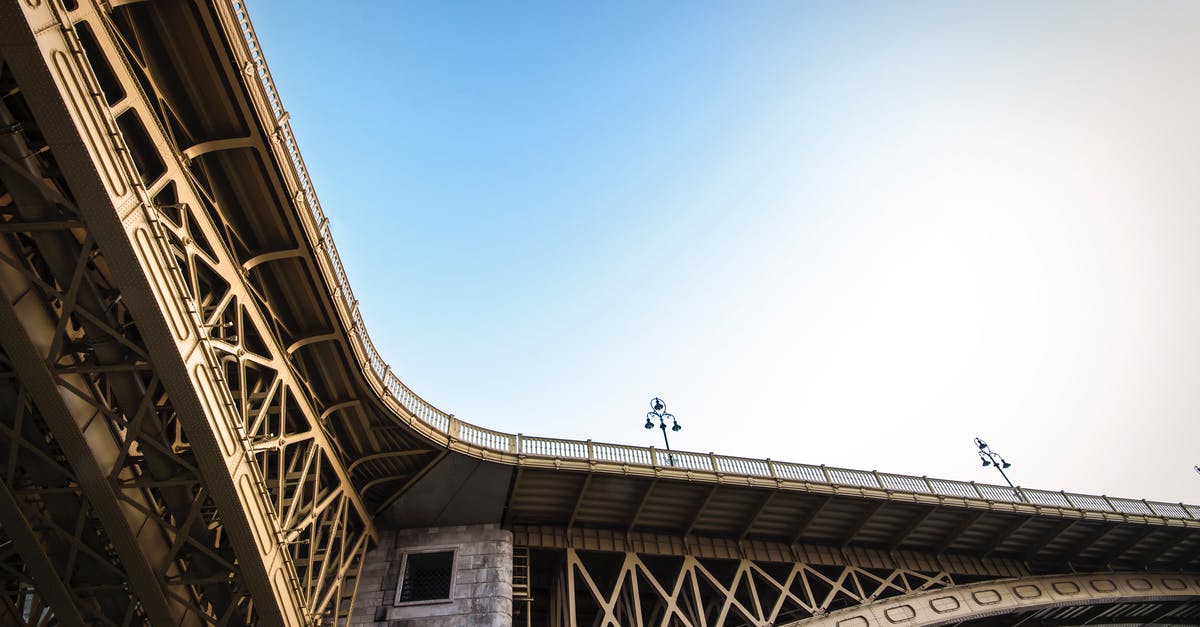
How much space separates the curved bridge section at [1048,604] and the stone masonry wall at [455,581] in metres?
8.55

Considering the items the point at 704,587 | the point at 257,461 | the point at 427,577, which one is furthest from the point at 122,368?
the point at 704,587

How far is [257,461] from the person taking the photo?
13.5 m

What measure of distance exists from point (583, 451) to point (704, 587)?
7001 millimetres

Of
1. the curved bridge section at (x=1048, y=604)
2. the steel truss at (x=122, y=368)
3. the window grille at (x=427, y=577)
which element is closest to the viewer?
the steel truss at (x=122, y=368)

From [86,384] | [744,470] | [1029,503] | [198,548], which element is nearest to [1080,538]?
[1029,503]

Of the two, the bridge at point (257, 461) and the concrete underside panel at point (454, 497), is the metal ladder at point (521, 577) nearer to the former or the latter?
the bridge at point (257, 461)

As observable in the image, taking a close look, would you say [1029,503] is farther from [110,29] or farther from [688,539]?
[110,29]

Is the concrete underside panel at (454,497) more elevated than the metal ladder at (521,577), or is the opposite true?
the concrete underside panel at (454,497)

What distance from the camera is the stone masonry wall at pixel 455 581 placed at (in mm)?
16547

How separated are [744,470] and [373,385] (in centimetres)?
1166

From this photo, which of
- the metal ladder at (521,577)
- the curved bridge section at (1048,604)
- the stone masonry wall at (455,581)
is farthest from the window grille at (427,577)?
the curved bridge section at (1048,604)

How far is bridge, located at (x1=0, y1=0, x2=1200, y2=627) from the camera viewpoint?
976 cm

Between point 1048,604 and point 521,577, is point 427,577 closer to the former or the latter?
point 521,577

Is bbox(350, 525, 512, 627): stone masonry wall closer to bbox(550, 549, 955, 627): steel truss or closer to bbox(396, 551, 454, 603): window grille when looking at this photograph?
bbox(396, 551, 454, 603): window grille
